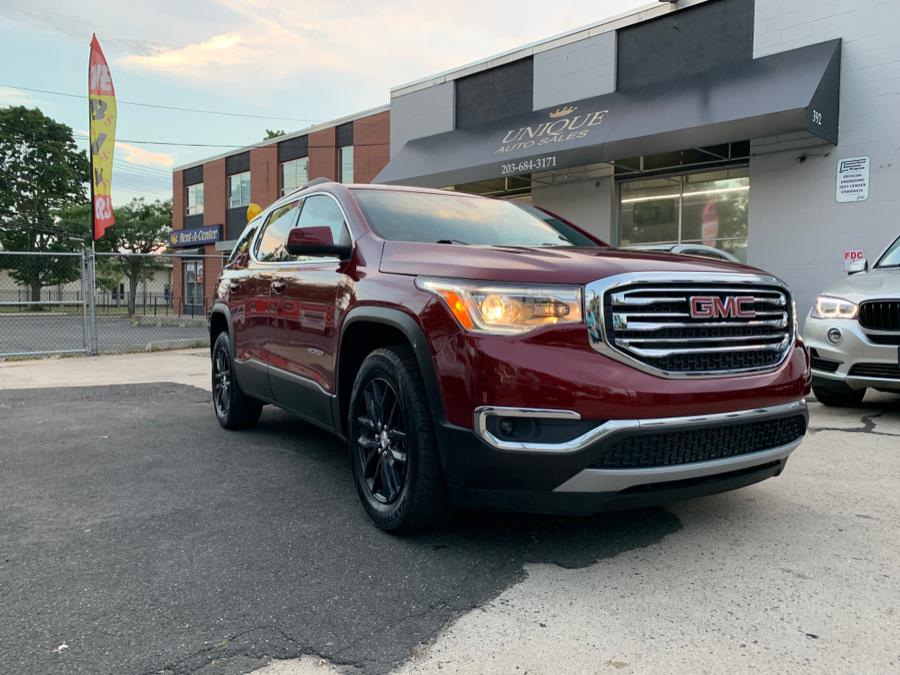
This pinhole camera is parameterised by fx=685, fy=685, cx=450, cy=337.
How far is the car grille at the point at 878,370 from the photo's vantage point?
560 centimetres

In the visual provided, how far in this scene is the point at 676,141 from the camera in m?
10.9

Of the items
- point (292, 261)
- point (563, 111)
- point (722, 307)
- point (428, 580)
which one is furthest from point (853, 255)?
point (428, 580)

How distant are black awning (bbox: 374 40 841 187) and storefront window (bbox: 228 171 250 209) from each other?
56.9 ft

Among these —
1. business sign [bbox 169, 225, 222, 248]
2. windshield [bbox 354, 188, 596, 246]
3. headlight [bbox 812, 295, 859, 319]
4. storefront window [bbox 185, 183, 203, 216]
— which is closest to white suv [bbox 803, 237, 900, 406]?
headlight [bbox 812, 295, 859, 319]

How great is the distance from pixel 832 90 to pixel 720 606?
1019 cm

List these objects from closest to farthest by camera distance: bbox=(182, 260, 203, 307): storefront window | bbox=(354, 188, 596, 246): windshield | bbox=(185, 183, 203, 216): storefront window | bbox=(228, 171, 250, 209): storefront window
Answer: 1. bbox=(354, 188, 596, 246): windshield
2. bbox=(228, 171, 250, 209): storefront window
3. bbox=(182, 260, 203, 307): storefront window
4. bbox=(185, 183, 203, 216): storefront window

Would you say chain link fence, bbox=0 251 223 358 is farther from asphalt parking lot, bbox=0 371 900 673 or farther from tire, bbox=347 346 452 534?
tire, bbox=347 346 452 534

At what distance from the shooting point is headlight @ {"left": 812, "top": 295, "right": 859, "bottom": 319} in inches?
231

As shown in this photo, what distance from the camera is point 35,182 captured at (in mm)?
47406

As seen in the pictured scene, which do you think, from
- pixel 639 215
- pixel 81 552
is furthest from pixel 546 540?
pixel 639 215

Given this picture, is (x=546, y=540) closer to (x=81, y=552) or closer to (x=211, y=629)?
(x=211, y=629)

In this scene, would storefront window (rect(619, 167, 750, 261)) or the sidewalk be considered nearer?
the sidewalk

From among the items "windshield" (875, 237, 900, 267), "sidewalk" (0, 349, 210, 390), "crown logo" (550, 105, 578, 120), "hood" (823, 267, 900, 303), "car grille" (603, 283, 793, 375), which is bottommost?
"sidewalk" (0, 349, 210, 390)

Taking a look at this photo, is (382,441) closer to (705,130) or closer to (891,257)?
(891,257)
